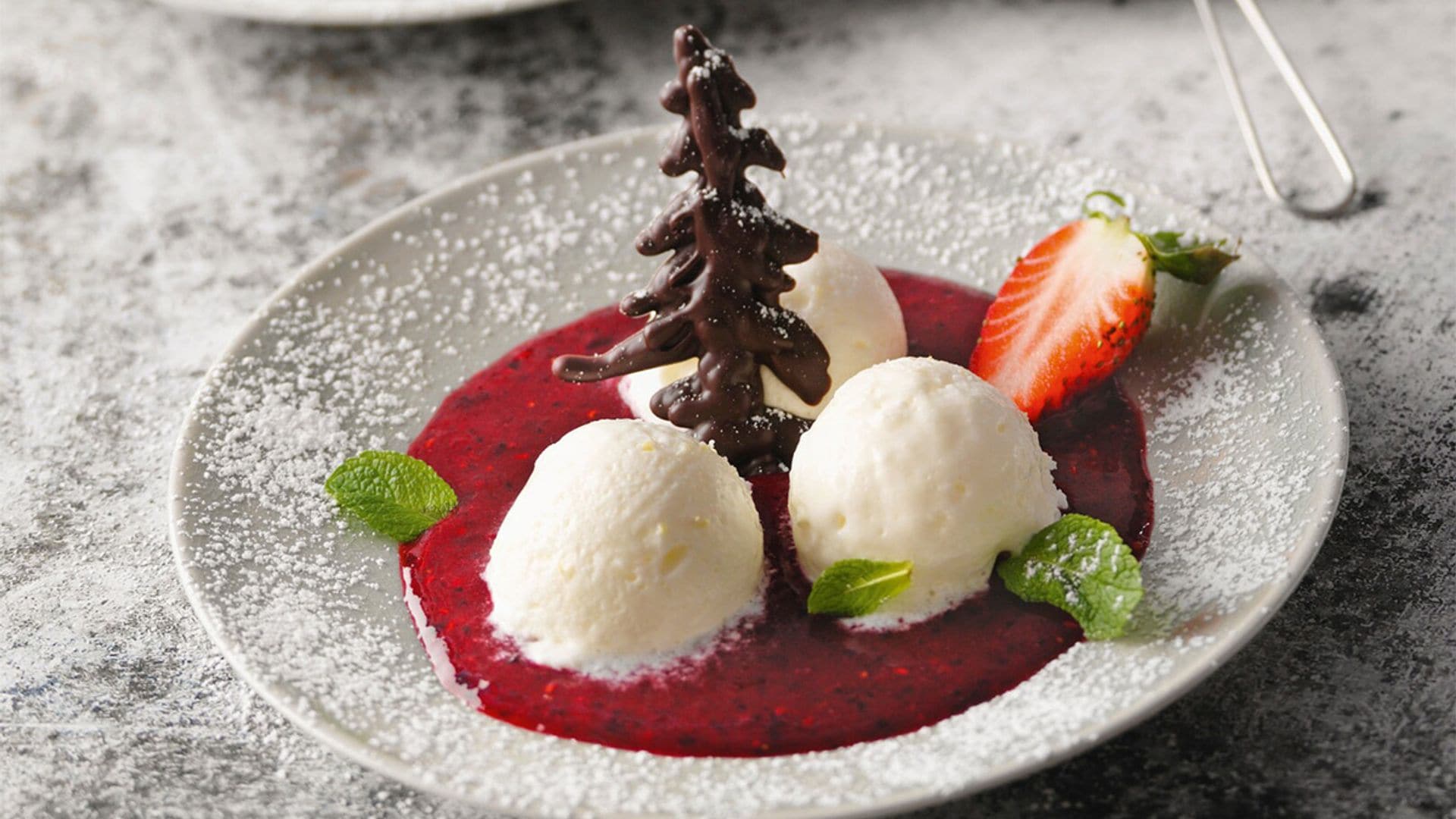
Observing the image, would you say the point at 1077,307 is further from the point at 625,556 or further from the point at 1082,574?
the point at 625,556

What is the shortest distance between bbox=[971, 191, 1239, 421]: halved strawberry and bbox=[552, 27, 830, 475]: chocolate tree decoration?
0.26m

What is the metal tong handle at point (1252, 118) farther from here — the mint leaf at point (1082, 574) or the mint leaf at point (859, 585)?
the mint leaf at point (859, 585)

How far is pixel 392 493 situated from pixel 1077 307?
879mm

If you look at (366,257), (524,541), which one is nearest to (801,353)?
(524,541)

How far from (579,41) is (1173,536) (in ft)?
5.76

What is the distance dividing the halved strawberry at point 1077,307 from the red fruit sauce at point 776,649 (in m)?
0.05

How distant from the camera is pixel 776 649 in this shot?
1.56 metres

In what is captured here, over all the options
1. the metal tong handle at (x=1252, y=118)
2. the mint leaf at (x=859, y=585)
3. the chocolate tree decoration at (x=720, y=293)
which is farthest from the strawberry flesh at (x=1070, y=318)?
the metal tong handle at (x=1252, y=118)

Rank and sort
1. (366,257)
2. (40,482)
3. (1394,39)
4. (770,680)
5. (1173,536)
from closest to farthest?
1. (770,680)
2. (1173,536)
3. (40,482)
4. (366,257)
5. (1394,39)

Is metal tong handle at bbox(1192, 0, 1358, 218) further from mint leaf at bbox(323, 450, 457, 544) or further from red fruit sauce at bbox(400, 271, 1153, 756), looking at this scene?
mint leaf at bbox(323, 450, 457, 544)

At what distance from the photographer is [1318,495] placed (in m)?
1.58

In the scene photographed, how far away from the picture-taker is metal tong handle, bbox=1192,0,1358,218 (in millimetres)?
2332

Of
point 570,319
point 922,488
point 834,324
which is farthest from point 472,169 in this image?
point 922,488

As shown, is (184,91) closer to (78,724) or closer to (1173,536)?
(78,724)
